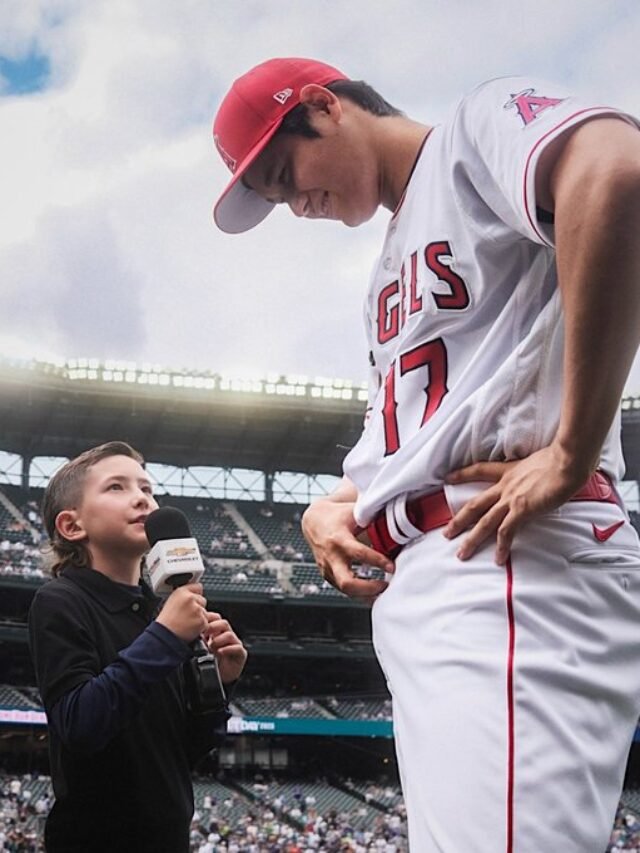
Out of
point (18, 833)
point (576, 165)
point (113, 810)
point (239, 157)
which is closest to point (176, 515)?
point (113, 810)

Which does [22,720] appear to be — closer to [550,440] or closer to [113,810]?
[113,810]

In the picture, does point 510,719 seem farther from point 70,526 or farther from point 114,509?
point 70,526

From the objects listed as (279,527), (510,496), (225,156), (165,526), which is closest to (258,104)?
(225,156)

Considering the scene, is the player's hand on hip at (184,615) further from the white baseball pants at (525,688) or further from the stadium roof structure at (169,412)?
the stadium roof structure at (169,412)

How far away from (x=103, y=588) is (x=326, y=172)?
1556 mm

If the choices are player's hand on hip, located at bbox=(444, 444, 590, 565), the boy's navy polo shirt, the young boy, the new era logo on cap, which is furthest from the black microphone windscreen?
player's hand on hip, located at bbox=(444, 444, 590, 565)

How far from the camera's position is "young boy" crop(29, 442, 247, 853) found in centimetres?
239

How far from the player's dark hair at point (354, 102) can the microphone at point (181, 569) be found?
1.19 meters

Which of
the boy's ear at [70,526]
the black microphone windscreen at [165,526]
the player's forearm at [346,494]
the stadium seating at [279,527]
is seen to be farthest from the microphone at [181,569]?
the stadium seating at [279,527]

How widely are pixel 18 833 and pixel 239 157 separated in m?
18.6

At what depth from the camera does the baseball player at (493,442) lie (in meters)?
1.21

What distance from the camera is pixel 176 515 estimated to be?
8.89 feet

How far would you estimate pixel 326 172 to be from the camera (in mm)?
1695

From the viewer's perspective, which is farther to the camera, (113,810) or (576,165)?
(113,810)
